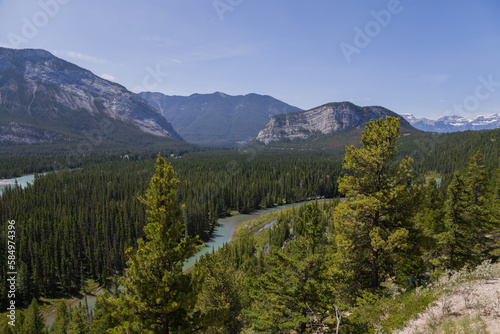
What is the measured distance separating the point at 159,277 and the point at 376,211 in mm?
14571

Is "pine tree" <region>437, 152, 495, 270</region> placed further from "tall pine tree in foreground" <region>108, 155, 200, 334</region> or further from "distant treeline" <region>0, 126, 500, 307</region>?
"distant treeline" <region>0, 126, 500, 307</region>

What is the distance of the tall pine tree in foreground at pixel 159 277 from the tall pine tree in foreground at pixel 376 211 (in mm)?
10644

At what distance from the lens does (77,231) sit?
66375mm

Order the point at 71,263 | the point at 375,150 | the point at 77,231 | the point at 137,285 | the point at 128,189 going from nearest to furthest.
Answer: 1. the point at 137,285
2. the point at 375,150
3. the point at 71,263
4. the point at 77,231
5. the point at 128,189

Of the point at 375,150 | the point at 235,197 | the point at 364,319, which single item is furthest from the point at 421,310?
the point at 235,197

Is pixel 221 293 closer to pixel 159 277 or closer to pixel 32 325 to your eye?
pixel 159 277

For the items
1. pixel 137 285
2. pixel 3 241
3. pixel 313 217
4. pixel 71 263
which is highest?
pixel 313 217

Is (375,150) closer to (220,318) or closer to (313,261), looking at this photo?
(313,261)

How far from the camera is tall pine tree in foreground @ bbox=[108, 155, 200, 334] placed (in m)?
12.8

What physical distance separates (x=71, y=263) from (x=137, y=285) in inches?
2239

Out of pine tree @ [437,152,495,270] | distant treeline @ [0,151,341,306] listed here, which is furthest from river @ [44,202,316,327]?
pine tree @ [437,152,495,270]

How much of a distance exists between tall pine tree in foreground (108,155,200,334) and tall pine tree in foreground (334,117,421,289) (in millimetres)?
10644

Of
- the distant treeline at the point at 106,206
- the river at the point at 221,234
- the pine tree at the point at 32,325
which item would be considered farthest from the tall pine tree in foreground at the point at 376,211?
the river at the point at 221,234

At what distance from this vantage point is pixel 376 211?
17.8 meters
